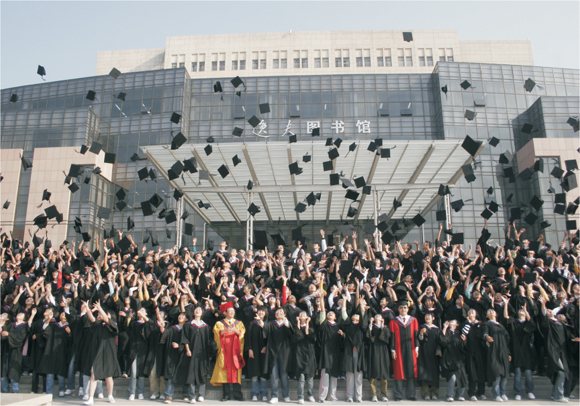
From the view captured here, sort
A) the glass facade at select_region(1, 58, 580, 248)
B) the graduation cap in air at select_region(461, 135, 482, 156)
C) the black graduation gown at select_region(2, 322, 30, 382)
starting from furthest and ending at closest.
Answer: the glass facade at select_region(1, 58, 580, 248) → the graduation cap in air at select_region(461, 135, 482, 156) → the black graduation gown at select_region(2, 322, 30, 382)

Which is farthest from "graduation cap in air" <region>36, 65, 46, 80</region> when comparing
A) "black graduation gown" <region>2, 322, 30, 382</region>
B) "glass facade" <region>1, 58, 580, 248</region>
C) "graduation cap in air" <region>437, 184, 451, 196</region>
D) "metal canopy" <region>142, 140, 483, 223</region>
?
"glass facade" <region>1, 58, 580, 248</region>

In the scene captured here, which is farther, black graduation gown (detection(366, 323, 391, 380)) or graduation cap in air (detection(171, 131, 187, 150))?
graduation cap in air (detection(171, 131, 187, 150))

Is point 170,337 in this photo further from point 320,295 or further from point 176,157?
point 176,157

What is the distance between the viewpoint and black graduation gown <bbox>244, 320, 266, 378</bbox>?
7.20 meters

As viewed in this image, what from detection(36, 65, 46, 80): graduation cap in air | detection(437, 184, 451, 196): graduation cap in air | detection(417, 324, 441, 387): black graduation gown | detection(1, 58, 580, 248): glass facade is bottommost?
detection(417, 324, 441, 387): black graduation gown

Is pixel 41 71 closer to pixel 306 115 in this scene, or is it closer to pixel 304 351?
pixel 304 351

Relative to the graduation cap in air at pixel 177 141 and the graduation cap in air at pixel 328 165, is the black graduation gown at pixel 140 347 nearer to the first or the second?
the graduation cap in air at pixel 177 141

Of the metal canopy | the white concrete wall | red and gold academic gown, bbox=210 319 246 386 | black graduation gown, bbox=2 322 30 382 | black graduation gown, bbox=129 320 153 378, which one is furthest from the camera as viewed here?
the white concrete wall

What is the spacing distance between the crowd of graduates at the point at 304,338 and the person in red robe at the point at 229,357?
2 centimetres

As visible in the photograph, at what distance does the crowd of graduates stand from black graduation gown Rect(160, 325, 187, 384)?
0.02 m

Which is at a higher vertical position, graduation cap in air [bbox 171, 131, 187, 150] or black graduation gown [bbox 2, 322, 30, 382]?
graduation cap in air [bbox 171, 131, 187, 150]

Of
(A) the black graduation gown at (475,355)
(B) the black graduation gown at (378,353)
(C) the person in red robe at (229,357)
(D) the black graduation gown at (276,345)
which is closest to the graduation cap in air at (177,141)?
(C) the person in red robe at (229,357)

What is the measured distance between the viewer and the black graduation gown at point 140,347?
7246 mm

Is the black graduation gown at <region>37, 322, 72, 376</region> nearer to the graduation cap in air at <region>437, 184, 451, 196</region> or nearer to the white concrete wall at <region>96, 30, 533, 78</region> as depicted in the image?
the graduation cap in air at <region>437, 184, 451, 196</region>
